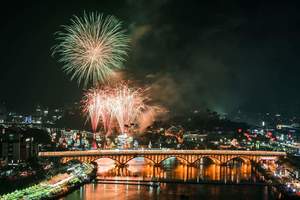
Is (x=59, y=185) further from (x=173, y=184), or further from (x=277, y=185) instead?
(x=277, y=185)

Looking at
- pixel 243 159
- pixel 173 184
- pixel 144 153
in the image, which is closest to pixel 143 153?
pixel 144 153

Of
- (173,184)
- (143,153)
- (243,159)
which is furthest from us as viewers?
(243,159)

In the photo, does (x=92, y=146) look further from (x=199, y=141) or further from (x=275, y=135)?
(x=275, y=135)

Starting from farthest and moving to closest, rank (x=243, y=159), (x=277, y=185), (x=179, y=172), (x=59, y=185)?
(x=243, y=159), (x=179, y=172), (x=277, y=185), (x=59, y=185)

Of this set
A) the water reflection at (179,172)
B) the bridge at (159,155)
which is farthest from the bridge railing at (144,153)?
the water reflection at (179,172)

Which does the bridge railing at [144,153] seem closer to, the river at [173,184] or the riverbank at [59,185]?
the river at [173,184]

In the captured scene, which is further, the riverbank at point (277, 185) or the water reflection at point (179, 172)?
the water reflection at point (179, 172)
